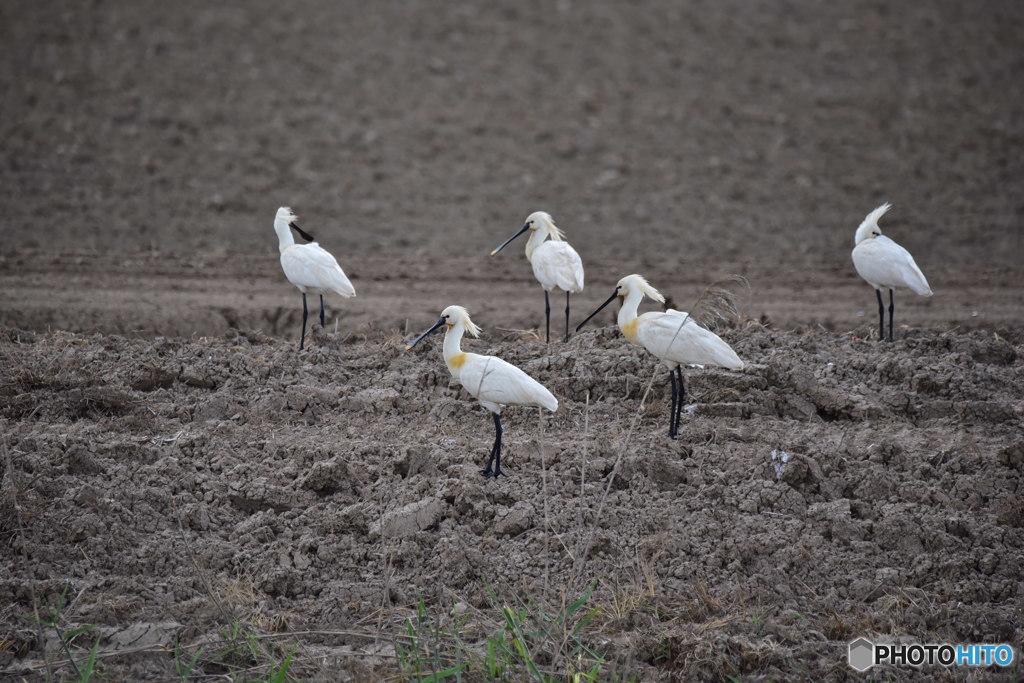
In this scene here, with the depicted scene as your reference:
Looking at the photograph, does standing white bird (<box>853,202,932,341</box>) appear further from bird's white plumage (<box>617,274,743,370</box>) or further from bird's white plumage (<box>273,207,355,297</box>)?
bird's white plumage (<box>273,207,355,297</box>)

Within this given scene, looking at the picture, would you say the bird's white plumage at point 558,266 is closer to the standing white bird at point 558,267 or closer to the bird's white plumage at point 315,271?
the standing white bird at point 558,267

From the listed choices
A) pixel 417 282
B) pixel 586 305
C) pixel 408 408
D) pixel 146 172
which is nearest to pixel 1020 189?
pixel 586 305

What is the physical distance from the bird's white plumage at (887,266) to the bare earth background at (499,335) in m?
0.61

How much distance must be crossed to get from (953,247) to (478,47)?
11.0 meters

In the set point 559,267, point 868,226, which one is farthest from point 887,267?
point 559,267

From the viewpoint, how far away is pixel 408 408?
→ 848 centimetres

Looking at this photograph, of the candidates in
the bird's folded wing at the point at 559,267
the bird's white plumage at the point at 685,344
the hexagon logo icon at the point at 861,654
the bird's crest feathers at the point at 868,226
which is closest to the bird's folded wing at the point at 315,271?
the bird's folded wing at the point at 559,267

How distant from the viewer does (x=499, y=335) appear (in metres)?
10.8

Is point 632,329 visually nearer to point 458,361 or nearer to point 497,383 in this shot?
point 497,383

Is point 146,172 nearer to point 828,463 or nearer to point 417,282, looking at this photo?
point 417,282

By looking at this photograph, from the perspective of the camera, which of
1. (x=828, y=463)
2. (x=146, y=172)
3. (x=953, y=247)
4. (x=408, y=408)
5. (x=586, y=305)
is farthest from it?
(x=146, y=172)

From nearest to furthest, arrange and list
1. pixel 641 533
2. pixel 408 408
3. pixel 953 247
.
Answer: pixel 641 533
pixel 408 408
pixel 953 247

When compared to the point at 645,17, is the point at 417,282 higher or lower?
lower

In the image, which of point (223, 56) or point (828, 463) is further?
point (223, 56)
